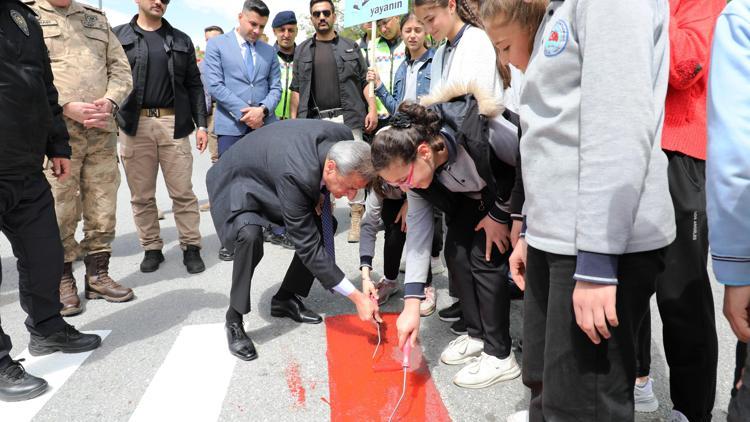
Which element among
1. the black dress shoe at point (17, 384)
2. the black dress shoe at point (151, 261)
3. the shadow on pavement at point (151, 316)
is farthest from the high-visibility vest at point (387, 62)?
the black dress shoe at point (17, 384)

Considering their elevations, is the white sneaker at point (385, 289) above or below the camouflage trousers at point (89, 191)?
below

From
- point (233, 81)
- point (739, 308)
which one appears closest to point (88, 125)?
point (233, 81)

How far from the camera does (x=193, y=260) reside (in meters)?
3.99

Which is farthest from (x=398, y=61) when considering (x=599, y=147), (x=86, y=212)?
(x=599, y=147)

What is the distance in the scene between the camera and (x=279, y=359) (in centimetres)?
262

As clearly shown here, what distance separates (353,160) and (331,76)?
277 centimetres

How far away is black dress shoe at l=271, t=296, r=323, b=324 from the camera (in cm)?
305

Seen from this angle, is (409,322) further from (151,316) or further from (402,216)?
(151,316)

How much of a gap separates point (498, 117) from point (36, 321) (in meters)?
2.58

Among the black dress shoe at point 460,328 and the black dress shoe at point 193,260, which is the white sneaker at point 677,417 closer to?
the black dress shoe at point 460,328

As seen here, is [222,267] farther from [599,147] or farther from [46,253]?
[599,147]

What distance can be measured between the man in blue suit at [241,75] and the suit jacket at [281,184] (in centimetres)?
155

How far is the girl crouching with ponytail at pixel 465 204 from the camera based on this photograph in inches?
81.3

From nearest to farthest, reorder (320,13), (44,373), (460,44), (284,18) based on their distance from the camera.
Answer: (44,373) < (460,44) < (320,13) < (284,18)
